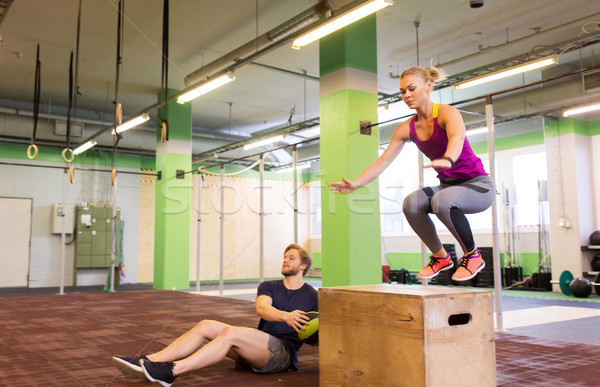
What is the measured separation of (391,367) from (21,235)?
12857 mm

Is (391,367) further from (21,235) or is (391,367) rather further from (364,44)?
(21,235)

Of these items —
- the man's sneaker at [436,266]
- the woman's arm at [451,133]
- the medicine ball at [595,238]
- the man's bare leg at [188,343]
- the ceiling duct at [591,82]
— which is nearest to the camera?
the woman's arm at [451,133]

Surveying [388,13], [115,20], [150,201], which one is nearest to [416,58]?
[388,13]

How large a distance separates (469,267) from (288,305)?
131 centimetres

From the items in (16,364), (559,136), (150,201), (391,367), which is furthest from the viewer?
(150,201)

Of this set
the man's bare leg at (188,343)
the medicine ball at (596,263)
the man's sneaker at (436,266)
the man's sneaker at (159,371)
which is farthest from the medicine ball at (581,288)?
the man's sneaker at (159,371)

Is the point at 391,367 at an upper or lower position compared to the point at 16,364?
upper

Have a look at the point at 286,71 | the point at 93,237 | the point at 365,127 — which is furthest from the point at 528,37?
the point at 93,237

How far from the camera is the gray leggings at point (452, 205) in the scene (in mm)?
2562

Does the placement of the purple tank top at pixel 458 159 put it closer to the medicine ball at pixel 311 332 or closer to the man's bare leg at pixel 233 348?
the medicine ball at pixel 311 332

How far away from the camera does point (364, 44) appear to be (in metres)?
7.32

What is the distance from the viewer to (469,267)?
2715 mm

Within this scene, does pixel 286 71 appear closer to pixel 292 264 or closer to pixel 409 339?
pixel 292 264

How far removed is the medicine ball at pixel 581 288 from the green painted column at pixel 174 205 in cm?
790
